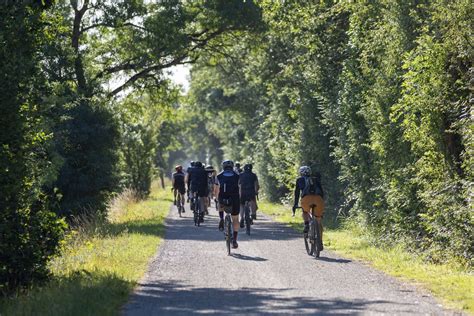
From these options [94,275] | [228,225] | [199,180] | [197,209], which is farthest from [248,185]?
[94,275]

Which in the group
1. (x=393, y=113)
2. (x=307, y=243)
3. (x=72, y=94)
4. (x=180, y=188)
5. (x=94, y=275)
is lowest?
(x=94, y=275)

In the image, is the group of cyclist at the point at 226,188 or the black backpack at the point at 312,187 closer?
the black backpack at the point at 312,187

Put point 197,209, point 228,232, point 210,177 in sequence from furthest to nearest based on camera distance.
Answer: point 210,177, point 197,209, point 228,232

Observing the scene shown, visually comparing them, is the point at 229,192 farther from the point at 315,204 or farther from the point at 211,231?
the point at 211,231

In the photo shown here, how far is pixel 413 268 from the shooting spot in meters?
14.6

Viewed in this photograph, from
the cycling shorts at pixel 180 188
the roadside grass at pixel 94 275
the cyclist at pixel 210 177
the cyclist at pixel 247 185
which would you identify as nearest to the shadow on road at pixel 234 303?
the roadside grass at pixel 94 275

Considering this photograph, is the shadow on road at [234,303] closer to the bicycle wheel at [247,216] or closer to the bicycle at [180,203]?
the bicycle wheel at [247,216]

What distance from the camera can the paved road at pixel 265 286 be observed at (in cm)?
1073

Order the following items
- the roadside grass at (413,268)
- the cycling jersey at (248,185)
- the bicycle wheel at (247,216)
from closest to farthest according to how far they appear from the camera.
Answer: the roadside grass at (413,268)
the bicycle wheel at (247,216)
the cycling jersey at (248,185)

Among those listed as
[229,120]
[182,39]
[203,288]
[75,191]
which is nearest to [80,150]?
[75,191]

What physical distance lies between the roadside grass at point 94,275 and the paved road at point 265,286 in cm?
30

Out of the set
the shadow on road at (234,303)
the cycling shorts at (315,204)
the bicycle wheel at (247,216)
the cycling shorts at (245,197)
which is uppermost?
the cycling shorts at (245,197)

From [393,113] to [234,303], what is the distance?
752 centimetres

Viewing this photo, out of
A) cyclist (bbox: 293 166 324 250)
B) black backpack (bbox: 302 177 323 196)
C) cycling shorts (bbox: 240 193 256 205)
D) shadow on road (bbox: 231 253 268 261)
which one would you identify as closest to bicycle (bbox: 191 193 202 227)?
cycling shorts (bbox: 240 193 256 205)
